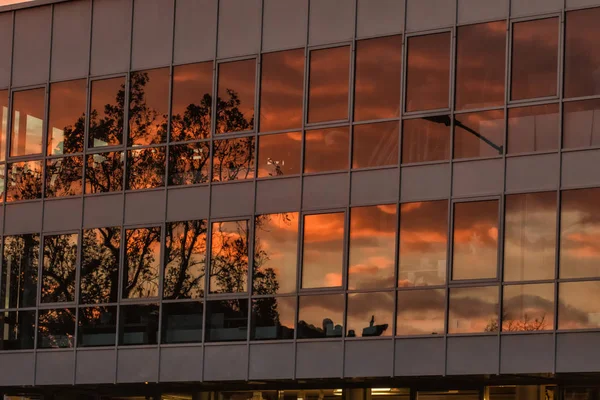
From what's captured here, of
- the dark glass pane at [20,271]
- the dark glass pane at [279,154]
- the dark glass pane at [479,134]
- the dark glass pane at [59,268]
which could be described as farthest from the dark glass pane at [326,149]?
the dark glass pane at [20,271]

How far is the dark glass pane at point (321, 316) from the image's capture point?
2484 centimetres

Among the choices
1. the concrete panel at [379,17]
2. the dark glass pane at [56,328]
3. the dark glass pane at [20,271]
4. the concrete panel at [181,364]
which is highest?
the concrete panel at [379,17]

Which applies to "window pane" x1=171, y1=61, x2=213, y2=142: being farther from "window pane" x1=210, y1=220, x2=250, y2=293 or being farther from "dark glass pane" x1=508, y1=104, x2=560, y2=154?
"dark glass pane" x1=508, y1=104, x2=560, y2=154

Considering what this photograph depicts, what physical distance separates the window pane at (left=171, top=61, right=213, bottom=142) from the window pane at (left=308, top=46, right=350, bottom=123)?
239cm

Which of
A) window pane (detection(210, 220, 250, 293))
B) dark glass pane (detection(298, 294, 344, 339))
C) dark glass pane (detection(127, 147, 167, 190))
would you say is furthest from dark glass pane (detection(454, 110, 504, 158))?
dark glass pane (detection(127, 147, 167, 190))

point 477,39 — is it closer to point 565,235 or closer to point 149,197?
point 565,235

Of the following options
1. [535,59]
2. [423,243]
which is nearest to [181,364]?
[423,243]

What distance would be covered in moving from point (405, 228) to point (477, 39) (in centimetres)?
376

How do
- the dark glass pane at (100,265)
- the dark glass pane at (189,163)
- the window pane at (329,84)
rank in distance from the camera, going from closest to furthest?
the window pane at (329,84) < the dark glass pane at (189,163) < the dark glass pane at (100,265)

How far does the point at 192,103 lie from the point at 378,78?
4.24m

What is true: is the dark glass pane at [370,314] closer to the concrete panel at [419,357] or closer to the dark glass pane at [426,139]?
the concrete panel at [419,357]

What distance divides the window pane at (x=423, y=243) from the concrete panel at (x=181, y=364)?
4682 mm

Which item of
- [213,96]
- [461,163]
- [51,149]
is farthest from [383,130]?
[51,149]

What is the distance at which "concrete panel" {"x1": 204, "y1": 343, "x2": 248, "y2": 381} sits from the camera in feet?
84.4
